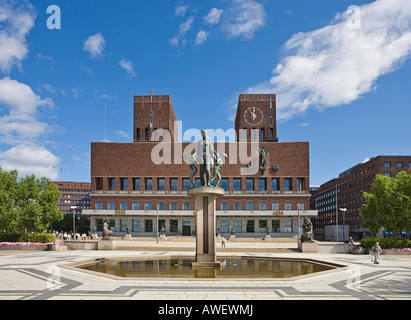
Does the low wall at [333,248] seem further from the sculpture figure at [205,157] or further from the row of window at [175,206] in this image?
the row of window at [175,206]

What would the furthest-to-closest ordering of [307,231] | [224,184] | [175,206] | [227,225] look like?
[224,184], [175,206], [227,225], [307,231]

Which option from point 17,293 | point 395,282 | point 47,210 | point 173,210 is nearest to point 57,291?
point 17,293

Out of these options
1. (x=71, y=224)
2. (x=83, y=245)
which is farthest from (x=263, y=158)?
(x=71, y=224)

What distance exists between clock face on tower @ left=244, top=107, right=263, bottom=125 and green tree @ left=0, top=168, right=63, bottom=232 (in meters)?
60.5

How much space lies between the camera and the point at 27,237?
121 ft

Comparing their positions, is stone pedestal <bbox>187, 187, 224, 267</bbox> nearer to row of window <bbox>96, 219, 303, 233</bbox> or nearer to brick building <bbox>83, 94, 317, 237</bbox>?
brick building <bbox>83, 94, 317, 237</bbox>

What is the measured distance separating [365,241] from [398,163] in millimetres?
65107

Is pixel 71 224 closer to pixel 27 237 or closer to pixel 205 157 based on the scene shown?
pixel 27 237

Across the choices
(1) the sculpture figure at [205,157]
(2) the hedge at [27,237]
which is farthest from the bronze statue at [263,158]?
(1) the sculpture figure at [205,157]

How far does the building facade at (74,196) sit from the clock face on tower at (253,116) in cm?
10663

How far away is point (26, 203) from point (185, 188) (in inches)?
1618

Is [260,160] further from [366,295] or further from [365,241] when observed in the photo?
[366,295]

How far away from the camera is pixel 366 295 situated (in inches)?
453

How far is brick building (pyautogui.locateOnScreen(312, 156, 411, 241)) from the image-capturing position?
89.4 metres
